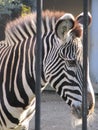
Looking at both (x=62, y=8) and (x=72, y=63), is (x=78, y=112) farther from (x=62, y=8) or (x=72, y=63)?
(x=62, y=8)

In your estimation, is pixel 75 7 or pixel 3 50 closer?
pixel 3 50

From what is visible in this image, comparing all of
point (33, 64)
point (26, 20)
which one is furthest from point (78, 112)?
point (26, 20)

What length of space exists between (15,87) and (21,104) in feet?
0.50

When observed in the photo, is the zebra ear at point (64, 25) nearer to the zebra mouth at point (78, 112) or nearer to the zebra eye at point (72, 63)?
the zebra eye at point (72, 63)

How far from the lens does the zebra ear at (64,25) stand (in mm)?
4023

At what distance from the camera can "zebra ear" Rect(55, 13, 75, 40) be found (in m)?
4.02

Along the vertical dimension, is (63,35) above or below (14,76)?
above

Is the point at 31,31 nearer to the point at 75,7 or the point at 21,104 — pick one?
the point at 21,104

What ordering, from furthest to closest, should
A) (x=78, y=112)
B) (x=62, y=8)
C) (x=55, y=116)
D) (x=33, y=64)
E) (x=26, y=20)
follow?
(x=62, y=8), (x=55, y=116), (x=26, y=20), (x=33, y=64), (x=78, y=112)

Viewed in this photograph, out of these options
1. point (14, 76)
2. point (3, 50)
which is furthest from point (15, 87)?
point (3, 50)

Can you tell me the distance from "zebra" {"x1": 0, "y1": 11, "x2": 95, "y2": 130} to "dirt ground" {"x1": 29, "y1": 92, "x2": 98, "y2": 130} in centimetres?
236

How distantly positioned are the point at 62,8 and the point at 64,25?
1106 cm

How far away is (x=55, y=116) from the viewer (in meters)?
8.52

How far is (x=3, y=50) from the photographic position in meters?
4.39
